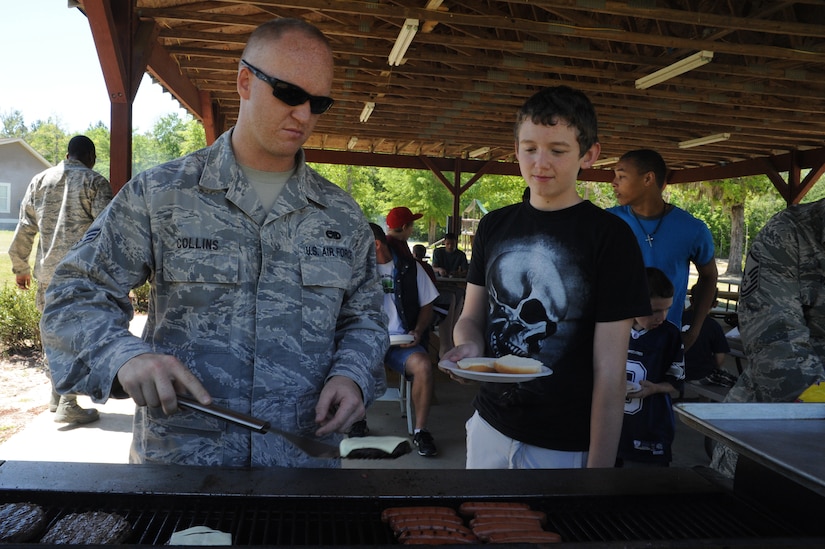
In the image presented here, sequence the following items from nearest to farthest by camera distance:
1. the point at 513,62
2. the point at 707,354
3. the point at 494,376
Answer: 1. the point at 494,376
2. the point at 707,354
3. the point at 513,62

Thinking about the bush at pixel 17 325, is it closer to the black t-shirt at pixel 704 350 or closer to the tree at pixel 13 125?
the black t-shirt at pixel 704 350

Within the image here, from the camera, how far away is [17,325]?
752cm

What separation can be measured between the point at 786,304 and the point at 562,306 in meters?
0.77

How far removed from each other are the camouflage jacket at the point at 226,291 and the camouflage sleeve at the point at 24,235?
4.25 meters

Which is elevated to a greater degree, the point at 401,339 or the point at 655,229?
the point at 655,229

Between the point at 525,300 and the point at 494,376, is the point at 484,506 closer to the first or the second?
the point at 494,376

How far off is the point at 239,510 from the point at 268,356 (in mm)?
402

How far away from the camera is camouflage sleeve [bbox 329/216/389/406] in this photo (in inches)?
69.8

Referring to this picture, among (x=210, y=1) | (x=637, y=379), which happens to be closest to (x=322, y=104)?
(x=637, y=379)

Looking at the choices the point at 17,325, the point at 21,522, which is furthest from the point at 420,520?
the point at 17,325

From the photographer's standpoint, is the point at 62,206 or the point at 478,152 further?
the point at 478,152

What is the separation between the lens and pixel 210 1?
662 cm

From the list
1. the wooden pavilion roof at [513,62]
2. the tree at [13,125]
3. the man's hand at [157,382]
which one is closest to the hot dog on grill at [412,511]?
the man's hand at [157,382]

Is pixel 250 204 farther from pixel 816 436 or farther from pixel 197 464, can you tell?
pixel 816 436
